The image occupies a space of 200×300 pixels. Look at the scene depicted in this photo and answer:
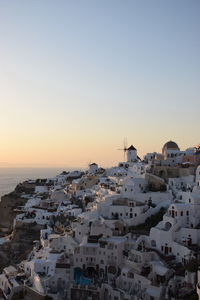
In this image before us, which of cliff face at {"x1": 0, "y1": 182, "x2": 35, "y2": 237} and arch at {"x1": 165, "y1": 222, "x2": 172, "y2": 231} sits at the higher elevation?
arch at {"x1": 165, "y1": 222, "x2": 172, "y2": 231}

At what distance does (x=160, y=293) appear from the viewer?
28.1 meters

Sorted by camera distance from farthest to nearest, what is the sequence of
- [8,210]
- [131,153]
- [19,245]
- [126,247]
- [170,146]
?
[131,153] < [8,210] < [170,146] < [19,245] < [126,247]

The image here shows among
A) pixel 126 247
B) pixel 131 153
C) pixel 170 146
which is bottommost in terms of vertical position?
pixel 126 247

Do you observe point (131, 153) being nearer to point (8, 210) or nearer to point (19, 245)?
Answer: point (8, 210)

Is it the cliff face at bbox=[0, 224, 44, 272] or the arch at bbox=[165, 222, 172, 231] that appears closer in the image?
the arch at bbox=[165, 222, 172, 231]

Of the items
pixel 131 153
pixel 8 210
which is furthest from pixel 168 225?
pixel 8 210

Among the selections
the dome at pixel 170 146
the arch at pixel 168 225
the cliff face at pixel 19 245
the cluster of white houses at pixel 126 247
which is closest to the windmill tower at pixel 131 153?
the dome at pixel 170 146

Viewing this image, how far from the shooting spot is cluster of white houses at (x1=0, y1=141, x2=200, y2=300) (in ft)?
97.3

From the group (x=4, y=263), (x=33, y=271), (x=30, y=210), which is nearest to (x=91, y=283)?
(x=33, y=271)

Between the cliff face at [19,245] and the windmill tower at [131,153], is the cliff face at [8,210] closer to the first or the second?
the cliff face at [19,245]

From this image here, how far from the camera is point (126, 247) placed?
3378 cm

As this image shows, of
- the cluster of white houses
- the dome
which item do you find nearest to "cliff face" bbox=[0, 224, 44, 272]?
the cluster of white houses

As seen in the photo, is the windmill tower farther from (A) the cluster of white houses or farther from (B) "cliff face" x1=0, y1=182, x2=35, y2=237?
(B) "cliff face" x1=0, y1=182, x2=35, y2=237

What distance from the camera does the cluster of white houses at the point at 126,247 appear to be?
29.7m
